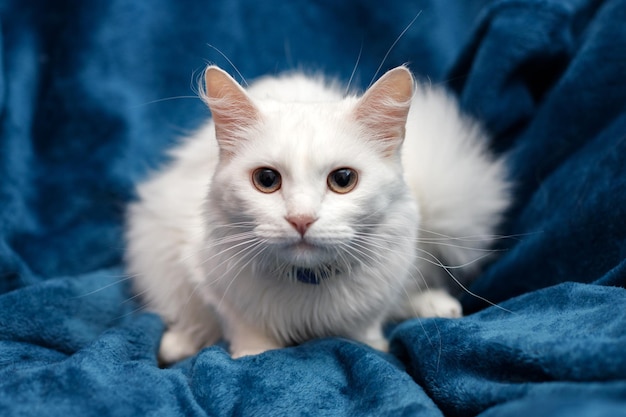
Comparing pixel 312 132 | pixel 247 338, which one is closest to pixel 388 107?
pixel 312 132

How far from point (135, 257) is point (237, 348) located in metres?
0.52

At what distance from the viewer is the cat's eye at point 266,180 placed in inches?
41.9

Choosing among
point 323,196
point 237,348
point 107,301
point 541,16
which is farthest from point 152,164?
point 541,16

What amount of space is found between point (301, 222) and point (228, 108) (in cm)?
34

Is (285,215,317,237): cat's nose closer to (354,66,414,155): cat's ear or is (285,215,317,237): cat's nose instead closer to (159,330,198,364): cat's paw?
(354,66,414,155): cat's ear

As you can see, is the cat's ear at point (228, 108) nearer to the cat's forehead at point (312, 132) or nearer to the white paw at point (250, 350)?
the cat's forehead at point (312, 132)

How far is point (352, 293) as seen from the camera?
3.93 feet

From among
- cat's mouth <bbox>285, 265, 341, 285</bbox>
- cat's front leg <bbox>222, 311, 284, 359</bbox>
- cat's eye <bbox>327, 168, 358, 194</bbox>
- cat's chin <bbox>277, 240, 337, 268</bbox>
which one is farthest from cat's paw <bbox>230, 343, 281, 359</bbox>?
cat's eye <bbox>327, 168, 358, 194</bbox>

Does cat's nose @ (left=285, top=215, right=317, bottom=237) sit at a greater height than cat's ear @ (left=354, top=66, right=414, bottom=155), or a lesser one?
lesser

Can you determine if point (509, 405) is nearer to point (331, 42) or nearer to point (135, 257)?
point (135, 257)

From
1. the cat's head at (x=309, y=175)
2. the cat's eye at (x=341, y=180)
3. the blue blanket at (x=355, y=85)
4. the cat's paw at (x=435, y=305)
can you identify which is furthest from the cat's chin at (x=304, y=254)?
the cat's paw at (x=435, y=305)

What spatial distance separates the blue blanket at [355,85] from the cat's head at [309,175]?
0.24m

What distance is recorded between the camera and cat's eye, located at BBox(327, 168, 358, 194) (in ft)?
3.47

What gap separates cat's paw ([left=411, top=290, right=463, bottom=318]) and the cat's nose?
23.2 inches
